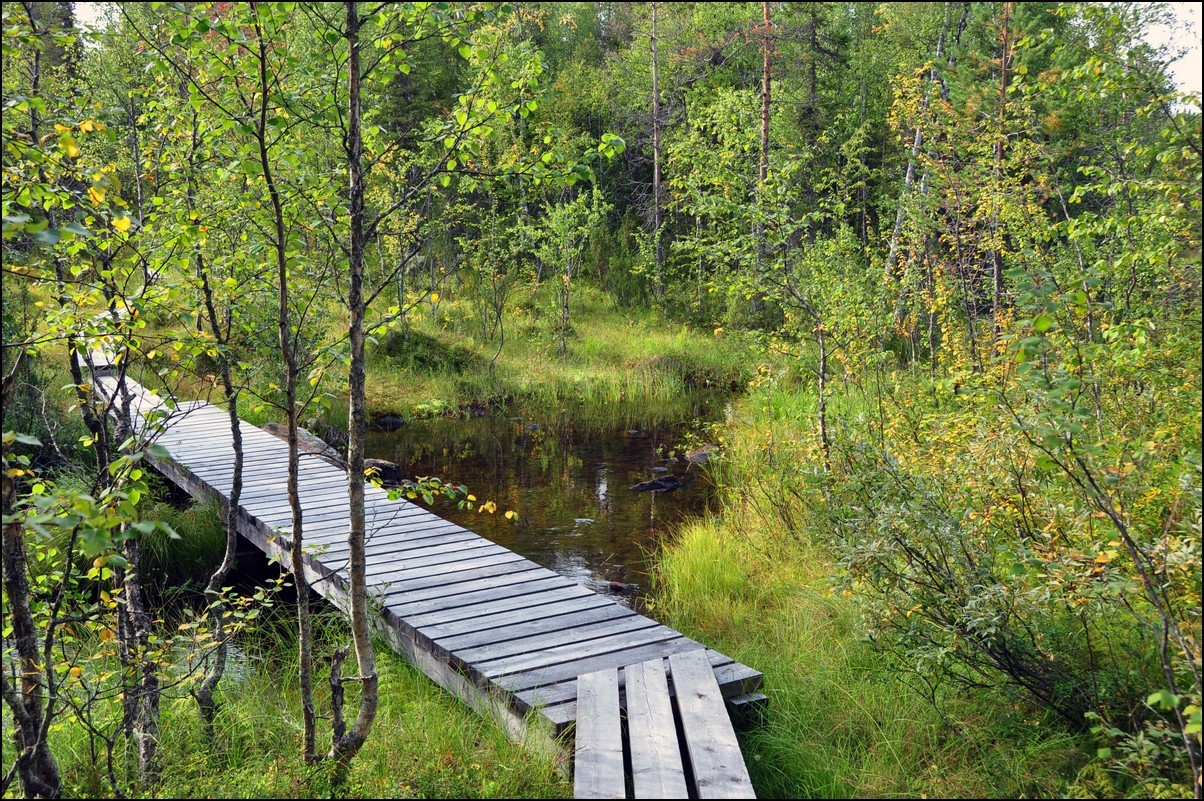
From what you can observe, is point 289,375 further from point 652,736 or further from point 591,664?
point 591,664

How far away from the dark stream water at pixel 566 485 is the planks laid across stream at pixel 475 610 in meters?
1.26

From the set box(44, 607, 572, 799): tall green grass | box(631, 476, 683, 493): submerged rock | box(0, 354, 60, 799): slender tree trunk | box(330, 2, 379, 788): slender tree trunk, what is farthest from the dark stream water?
box(0, 354, 60, 799): slender tree trunk

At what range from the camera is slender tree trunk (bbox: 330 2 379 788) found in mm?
2844

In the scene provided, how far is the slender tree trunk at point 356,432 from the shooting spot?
2.84 metres

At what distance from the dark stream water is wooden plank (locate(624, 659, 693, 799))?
2392mm

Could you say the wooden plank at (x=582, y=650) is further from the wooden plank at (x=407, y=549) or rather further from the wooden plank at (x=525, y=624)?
the wooden plank at (x=407, y=549)

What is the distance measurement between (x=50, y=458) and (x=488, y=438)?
526 centimetres

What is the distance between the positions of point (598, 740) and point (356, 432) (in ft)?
4.84

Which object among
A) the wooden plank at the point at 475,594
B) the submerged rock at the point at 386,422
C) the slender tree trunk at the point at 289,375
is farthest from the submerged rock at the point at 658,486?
the slender tree trunk at the point at 289,375

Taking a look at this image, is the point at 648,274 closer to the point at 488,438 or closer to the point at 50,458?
the point at 488,438

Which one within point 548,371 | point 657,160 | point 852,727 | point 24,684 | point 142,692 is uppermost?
point 657,160

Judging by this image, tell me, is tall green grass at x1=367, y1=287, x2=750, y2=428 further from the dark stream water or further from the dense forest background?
the dense forest background

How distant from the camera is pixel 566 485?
959 cm

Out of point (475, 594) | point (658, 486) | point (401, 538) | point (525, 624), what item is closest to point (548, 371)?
point (658, 486)
